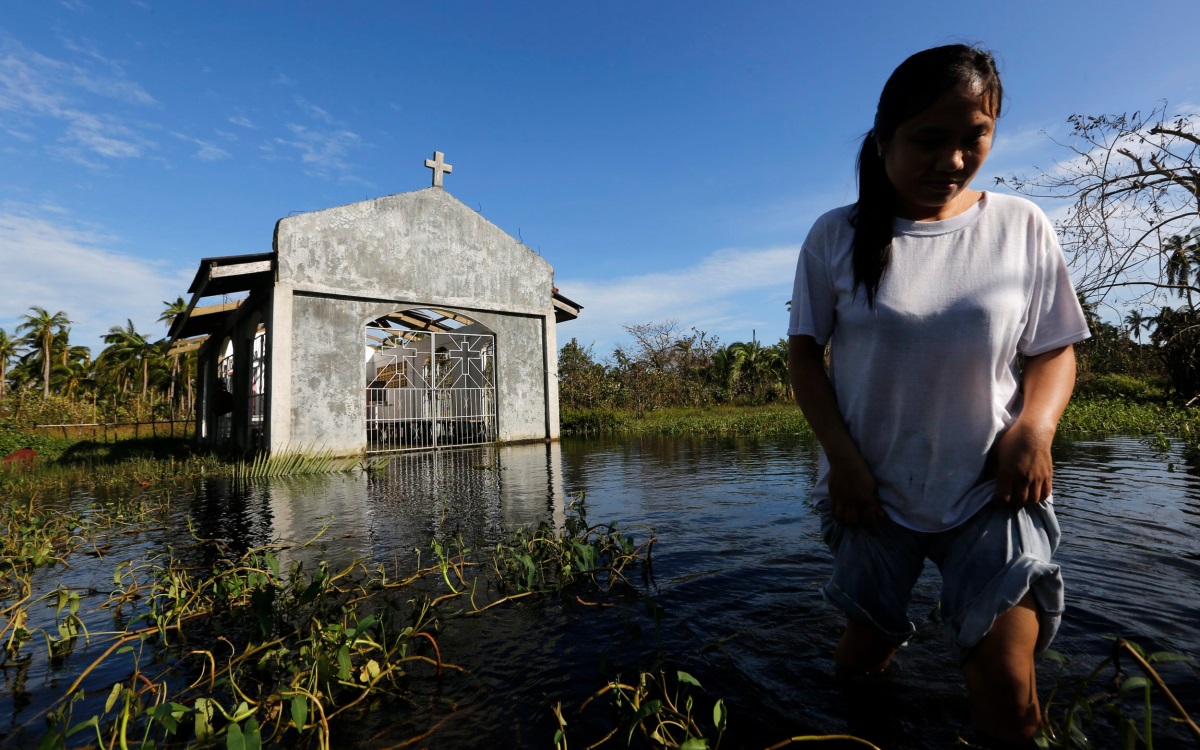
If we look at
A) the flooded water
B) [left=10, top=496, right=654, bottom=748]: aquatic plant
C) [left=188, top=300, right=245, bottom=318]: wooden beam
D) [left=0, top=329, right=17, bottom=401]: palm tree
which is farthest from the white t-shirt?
[left=0, top=329, right=17, bottom=401]: palm tree

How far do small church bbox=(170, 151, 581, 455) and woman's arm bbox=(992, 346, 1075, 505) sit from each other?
1201 cm

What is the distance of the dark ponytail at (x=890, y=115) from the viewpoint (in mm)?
1544

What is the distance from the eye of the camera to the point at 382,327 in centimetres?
1686

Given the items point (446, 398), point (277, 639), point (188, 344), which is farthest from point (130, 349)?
point (277, 639)

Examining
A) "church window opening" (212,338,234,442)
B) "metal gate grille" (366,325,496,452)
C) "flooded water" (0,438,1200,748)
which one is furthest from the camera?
"church window opening" (212,338,234,442)

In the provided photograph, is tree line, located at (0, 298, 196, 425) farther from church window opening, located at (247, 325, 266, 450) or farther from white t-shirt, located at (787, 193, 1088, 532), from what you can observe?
white t-shirt, located at (787, 193, 1088, 532)

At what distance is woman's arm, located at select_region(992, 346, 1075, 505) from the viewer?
1479 mm

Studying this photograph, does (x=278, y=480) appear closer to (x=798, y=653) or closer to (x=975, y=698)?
(x=798, y=653)

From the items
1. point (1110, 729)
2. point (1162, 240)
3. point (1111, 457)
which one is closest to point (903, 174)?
point (1110, 729)

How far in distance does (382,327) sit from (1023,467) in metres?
17.1

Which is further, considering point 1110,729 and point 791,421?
point 791,421

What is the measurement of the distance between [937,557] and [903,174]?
3.49 feet

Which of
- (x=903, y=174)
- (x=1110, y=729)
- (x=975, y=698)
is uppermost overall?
(x=903, y=174)

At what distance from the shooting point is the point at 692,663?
2.41m
